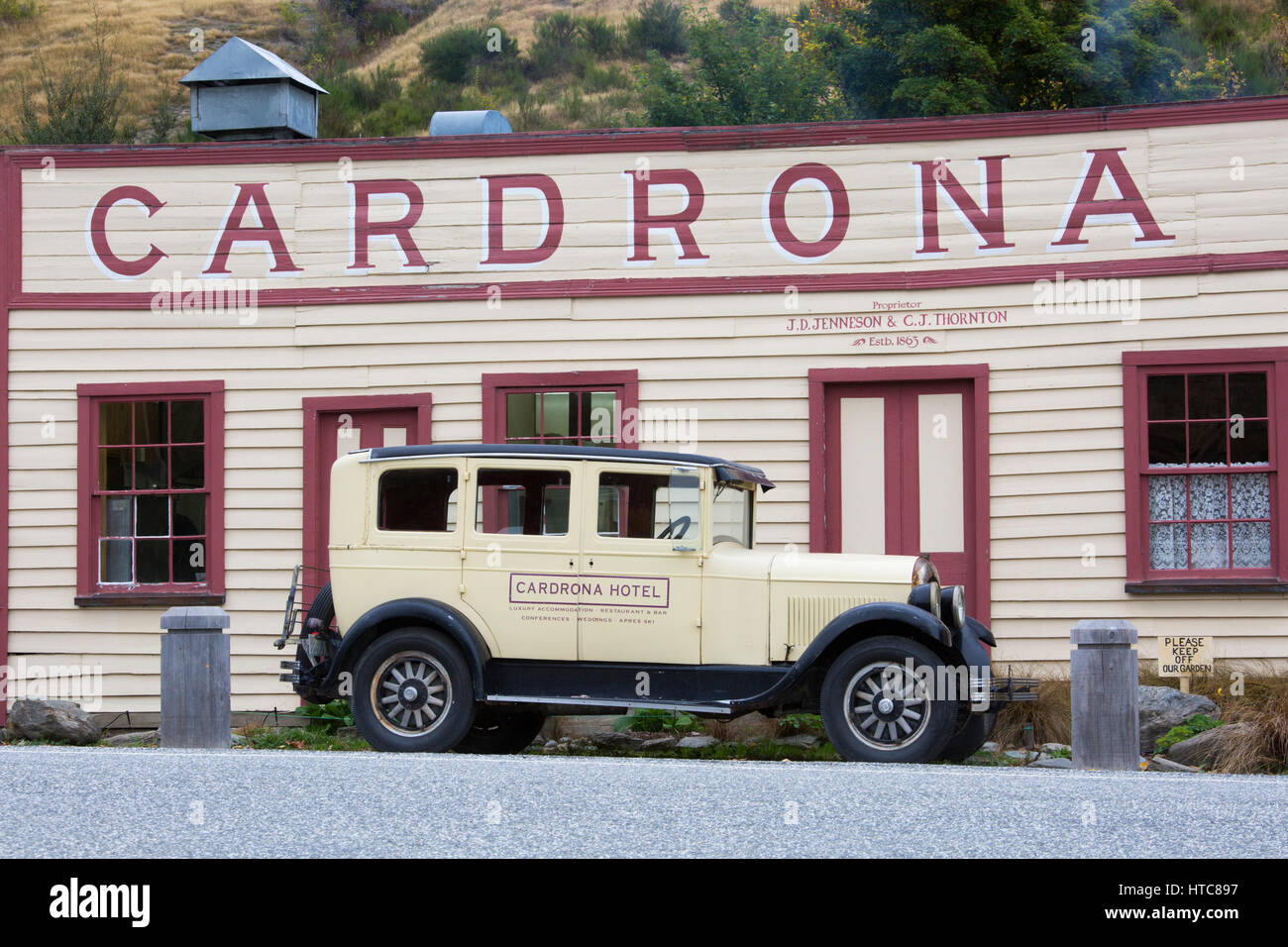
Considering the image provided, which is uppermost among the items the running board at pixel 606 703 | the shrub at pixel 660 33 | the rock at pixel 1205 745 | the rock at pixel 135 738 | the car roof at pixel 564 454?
the shrub at pixel 660 33

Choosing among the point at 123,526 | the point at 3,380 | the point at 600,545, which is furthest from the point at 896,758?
the point at 3,380

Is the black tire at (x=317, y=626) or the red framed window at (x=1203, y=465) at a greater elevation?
the red framed window at (x=1203, y=465)

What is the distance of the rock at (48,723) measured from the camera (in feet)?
39.4

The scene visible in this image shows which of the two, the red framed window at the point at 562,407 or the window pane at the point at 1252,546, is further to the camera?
the red framed window at the point at 562,407

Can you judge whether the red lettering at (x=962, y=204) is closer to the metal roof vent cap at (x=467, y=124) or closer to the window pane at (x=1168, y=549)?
the window pane at (x=1168, y=549)

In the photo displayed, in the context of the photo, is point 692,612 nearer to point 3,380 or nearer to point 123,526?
point 123,526

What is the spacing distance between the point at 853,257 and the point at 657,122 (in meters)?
17.4

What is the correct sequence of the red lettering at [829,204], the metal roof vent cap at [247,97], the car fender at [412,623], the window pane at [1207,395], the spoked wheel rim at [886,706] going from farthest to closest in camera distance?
the metal roof vent cap at [247,97]
the red lettering at [829,204]
the window pane at [1207,395]
the car fender at [412,623]
the spoked wheel rim at [886,706]

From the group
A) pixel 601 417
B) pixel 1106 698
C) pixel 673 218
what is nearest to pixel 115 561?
pixel 601 417

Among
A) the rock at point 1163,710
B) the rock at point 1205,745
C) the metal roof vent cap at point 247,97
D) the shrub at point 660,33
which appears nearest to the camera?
the rock at point 1205,745

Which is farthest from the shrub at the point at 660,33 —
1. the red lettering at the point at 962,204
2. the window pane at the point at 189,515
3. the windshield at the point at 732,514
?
the windshield at the point at 732,514

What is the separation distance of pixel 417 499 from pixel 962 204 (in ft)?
17.6

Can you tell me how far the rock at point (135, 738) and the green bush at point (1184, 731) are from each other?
772cm

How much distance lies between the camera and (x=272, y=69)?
14211 millimetres
